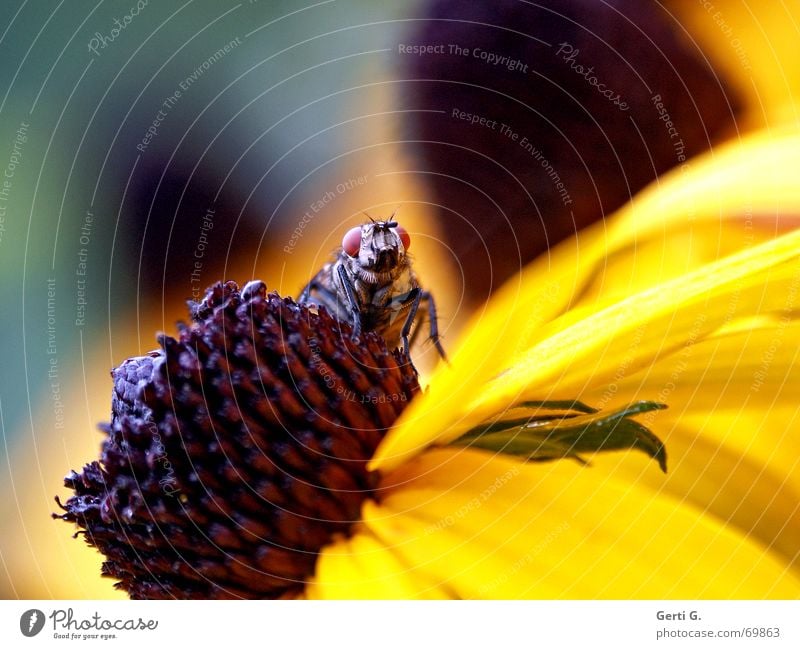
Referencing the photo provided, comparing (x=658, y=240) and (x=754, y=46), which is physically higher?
(x=754, y=46)

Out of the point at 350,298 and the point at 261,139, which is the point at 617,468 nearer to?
the point at 350,298

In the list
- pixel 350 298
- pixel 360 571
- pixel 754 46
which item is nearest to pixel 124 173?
pixel 350 298

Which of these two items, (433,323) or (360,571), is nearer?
(360,571)

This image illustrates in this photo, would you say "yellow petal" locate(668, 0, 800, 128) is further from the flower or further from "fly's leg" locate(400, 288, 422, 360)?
"fly's leg" locate(400, 288, 422, 360)
